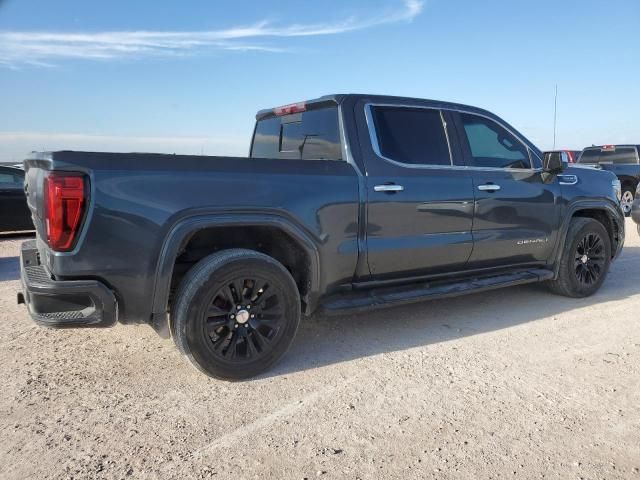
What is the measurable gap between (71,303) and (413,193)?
8.44 ft

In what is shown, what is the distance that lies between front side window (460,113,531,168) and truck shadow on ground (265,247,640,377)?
1.41 m

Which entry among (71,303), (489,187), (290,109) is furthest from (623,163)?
(71,303)

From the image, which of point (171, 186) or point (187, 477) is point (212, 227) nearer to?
point (171, 186)

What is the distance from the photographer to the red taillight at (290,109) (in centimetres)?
441

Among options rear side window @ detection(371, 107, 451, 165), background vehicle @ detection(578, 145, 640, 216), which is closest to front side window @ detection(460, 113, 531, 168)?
rear side window @ detection(371, 107, 451, 165)

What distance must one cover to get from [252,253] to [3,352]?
213 centimetres

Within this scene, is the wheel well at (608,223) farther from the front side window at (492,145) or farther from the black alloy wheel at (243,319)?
the black alloy wheel at (243,319)

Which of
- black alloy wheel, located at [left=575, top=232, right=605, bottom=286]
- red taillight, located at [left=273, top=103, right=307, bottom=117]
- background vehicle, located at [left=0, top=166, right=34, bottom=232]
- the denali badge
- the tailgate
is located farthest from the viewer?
background vehicle, located at [left=0, top=166, right=34, bottom=232]

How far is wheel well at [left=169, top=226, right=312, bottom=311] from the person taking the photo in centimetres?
360

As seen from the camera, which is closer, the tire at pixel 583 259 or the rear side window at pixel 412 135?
the rear side window at pixel 412 135

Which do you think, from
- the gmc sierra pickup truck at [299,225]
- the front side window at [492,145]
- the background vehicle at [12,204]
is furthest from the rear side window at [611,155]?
the background vehicle at [12,204]

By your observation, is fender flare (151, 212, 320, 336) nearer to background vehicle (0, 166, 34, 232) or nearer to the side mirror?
the side mirror

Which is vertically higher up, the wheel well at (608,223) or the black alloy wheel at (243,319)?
the wheel well at (608,223)

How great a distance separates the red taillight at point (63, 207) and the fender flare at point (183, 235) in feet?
1.68
